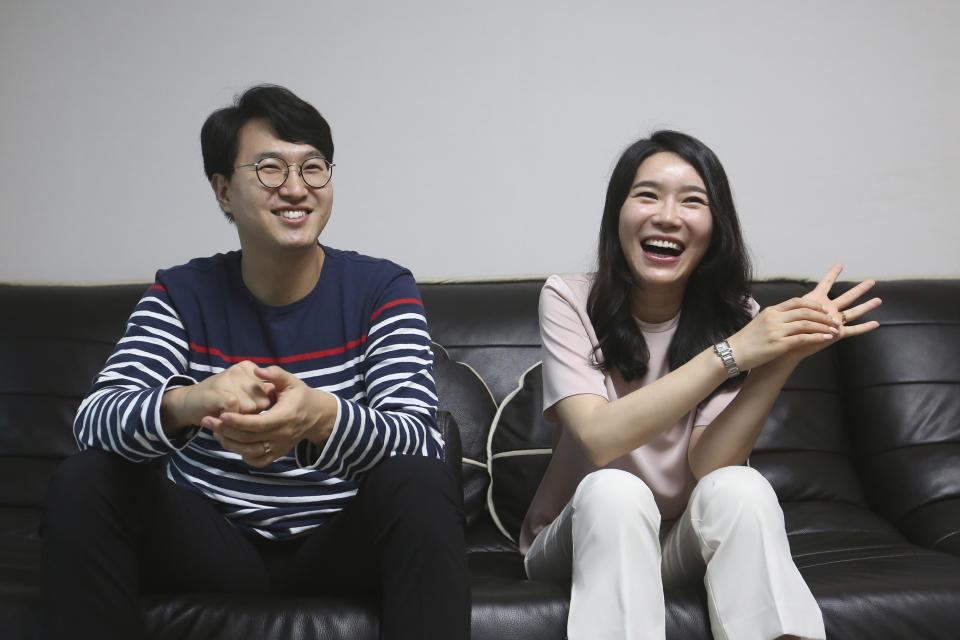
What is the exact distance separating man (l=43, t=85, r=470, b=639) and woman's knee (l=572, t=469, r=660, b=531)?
21 cm

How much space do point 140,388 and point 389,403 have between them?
401mm

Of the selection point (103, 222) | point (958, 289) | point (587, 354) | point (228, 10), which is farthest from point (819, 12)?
point (103, 222)

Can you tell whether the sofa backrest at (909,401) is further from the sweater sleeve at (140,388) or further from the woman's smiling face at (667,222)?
the sweater sleeve at (140,388)

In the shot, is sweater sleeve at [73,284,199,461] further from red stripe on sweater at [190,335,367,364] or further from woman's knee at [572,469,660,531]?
woman's knee at [572,469,660,531]

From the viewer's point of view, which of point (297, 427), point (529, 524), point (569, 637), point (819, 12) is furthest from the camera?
point (819, 12)

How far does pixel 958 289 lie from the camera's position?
2.33 meters

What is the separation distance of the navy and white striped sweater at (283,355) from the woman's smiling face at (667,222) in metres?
0.44

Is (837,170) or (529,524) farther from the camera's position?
(837,170)

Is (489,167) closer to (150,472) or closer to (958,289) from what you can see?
(958,289)

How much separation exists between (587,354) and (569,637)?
1.71 feet

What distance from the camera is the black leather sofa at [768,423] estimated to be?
1.83 m

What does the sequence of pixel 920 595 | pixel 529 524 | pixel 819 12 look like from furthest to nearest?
pixel 819 12, pixel 529 524, pixel 920 595

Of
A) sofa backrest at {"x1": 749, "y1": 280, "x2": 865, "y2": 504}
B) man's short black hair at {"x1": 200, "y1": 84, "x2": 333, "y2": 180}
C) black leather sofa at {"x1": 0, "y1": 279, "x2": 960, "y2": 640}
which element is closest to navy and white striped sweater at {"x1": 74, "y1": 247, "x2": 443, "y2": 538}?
man's short black hair at {"x1": 200, "y1": 84, "x2": 333, "y2": 180}

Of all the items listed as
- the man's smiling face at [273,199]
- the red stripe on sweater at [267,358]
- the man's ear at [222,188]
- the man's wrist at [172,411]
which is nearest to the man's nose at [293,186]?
the man's smiling face at [273,199]
